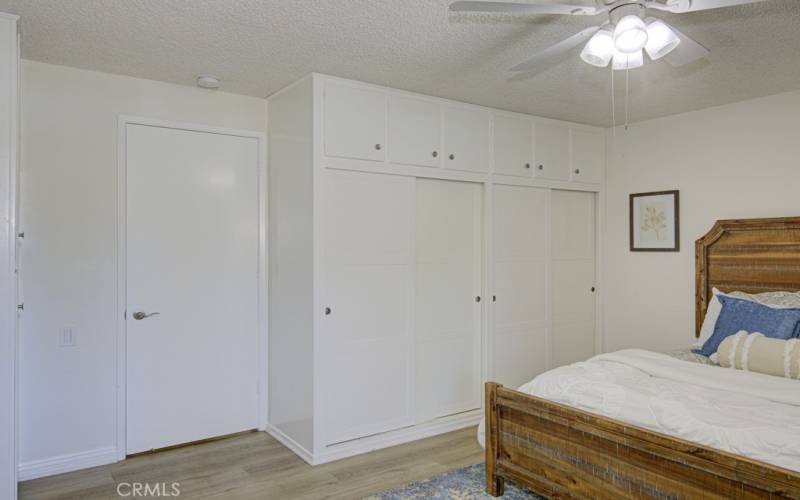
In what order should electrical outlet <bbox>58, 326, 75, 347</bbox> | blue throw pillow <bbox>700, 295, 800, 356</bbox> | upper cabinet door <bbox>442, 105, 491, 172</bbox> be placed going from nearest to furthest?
blue throw pillow <bbox>700, 295, 800, 356</bbox>
electrical outlet <bbox>58, 326, 75, 347</bbox>
upper cabinet door <bbox>442, 105, 491, 172</bbox>

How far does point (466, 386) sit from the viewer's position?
4.09 metres

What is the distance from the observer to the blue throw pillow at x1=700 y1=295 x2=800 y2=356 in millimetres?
3072

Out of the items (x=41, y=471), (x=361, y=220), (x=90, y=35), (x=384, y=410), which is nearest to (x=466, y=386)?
(x=384, y=410)

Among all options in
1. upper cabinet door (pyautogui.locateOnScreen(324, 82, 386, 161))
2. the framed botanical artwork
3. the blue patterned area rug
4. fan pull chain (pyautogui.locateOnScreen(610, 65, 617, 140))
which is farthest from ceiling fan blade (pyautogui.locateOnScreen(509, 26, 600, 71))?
the framed botanical artwork

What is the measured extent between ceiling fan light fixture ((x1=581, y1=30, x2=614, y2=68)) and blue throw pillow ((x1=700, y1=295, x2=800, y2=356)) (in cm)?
194

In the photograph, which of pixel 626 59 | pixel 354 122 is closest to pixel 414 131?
pixel 354 122

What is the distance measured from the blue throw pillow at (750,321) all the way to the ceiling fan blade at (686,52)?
1702 mm

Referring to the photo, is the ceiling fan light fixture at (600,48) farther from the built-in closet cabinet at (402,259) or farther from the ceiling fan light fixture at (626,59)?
the built-in closet cabinet at (402,259)

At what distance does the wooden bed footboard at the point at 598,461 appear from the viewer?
76.7 inches

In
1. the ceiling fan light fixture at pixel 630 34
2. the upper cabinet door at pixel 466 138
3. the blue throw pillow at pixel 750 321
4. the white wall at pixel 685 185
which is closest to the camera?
the ceiling fan light fixture at pixel 630 34

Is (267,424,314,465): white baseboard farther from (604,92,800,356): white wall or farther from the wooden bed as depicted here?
(604,92,800,356): white wall

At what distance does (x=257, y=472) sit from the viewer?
3213mm

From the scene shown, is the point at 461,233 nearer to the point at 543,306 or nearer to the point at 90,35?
the point at 543,306

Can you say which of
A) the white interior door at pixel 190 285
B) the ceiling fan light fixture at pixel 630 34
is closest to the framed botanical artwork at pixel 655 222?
the ceiling fan light fixture at pixel 630 34
